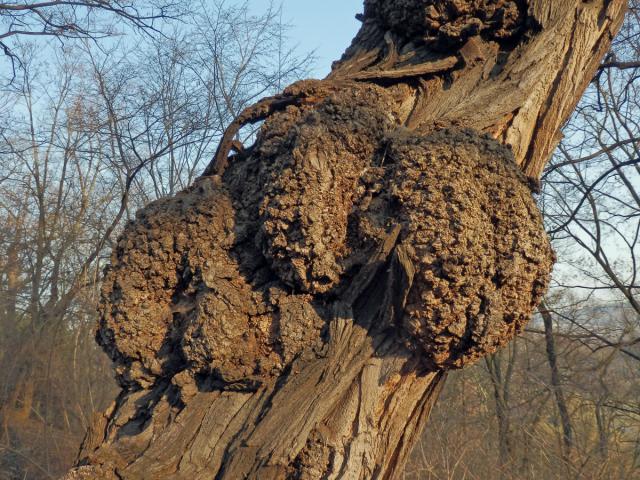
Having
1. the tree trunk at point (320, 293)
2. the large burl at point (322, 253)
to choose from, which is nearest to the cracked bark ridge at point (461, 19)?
the tree trunk at point (320, 293)

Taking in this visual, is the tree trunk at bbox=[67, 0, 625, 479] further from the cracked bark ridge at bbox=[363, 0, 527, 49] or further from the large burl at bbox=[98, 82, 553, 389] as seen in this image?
the cracked bark ridge at bbox=[363, 0, 527, 49]

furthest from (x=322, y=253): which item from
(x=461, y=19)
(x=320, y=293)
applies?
(x=461, y=19)

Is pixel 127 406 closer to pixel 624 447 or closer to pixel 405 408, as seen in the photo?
pixel 405 408

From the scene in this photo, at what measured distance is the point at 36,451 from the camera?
7.81 metres

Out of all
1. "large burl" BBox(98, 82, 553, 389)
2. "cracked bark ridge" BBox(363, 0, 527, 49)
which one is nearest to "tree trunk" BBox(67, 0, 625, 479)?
"large burl" BBox(98, 82, 553, 389)

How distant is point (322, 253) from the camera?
1.81m

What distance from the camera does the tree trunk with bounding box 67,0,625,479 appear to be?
5.56 ft

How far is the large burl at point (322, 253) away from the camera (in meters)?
1.71

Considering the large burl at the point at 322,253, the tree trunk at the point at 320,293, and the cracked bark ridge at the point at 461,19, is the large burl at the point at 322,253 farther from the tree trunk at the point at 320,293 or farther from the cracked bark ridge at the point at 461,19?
the cracked bark ridge at the point at 461,19

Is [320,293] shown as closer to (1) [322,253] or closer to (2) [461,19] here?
(1) [322,253]

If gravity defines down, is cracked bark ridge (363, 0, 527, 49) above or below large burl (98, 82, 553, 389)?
above

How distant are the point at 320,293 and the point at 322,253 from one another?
135 mm

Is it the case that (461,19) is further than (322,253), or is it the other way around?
(461,19)

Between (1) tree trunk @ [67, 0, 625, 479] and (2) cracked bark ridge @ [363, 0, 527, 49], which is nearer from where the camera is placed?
(1) tree trunk @ [67, 0, 625, 479]
